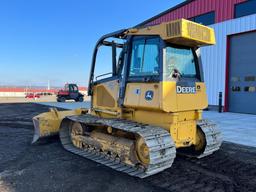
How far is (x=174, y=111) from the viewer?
17.8 ft

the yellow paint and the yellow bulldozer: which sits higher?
the yellow paint

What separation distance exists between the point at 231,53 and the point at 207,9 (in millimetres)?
3559

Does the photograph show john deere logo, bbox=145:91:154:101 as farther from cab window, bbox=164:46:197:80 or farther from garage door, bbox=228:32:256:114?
garage door, bbox=228:32:256:114

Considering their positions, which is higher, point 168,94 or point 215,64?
point 215,64

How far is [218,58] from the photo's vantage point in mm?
18109

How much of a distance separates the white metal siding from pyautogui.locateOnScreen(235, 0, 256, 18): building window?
1.36 ft

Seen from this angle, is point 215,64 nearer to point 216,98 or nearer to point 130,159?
point 216,98

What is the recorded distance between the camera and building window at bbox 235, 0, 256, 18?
16.0 m

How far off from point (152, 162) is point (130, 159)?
855mm

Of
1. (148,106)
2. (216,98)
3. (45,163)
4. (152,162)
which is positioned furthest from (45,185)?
(216,98)

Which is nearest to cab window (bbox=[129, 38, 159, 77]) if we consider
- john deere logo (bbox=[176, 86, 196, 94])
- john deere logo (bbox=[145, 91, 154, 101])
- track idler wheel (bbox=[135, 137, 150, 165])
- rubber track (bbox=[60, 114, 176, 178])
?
john deere logo (bbox=[145, 91, 154, 101])

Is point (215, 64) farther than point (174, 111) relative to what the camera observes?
Yes

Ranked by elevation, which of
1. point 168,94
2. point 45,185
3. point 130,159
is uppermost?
point 168,94

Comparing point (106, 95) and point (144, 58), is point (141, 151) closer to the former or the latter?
point (144, 58)
